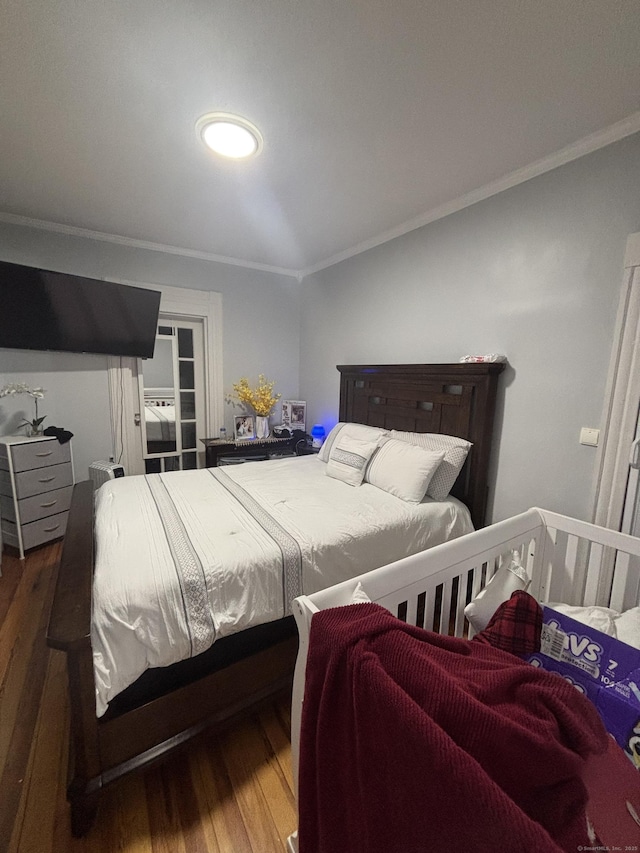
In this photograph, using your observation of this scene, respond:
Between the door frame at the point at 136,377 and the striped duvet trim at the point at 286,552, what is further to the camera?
the door frame at the point at 136,377

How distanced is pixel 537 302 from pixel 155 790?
275 centimetres

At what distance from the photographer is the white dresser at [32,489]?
255cm

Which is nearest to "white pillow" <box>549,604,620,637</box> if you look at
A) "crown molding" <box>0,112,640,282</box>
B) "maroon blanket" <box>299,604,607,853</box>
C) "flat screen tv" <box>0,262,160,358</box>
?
"maroon blanket" <box>299,604,607,853</box>

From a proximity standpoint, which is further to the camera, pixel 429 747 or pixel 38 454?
pixel 38 454

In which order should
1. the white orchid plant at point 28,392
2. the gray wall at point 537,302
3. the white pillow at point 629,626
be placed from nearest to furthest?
the white pillow at point 629,626
the gray wall at point 537,302
the white orchid plant at point 28,392

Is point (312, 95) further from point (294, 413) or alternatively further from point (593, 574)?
point (294, 413)

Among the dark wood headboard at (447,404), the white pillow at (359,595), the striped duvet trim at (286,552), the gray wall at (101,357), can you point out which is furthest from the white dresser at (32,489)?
the white pillow at (359,595)

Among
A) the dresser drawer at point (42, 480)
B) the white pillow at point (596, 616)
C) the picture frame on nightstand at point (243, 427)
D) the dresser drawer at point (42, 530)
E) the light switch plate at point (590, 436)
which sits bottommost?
the dresser drawer at point (42, 530)

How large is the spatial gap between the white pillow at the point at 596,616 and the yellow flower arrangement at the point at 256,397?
2.90m

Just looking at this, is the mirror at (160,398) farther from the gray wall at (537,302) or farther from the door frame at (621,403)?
the door frame at (621,403)

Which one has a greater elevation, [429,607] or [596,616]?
[429,607]

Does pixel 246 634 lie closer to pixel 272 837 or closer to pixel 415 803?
pixel 272 837

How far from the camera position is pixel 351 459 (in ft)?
7.98

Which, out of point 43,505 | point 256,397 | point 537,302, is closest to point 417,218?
point 537,302
